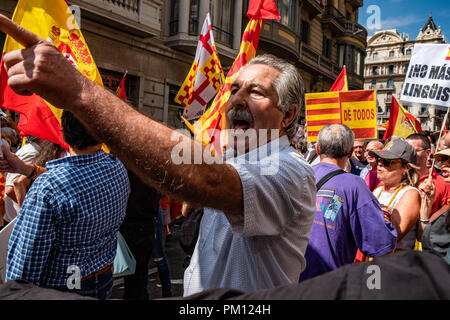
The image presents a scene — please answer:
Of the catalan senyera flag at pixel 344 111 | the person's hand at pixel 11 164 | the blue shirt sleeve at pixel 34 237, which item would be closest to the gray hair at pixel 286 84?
the blue shirt sleeve at pixel 34 237

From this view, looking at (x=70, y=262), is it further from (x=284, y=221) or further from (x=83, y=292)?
(x=284, y=221)

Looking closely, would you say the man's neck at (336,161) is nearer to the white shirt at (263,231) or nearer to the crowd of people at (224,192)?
the crowd of people at (224,192)

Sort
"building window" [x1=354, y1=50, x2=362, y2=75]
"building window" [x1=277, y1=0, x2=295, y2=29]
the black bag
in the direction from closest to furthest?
1. the black bag
2. "building window" [x1=277, y1=0, x2=295, y2=29]
3. "building window" [x1=354, y1=50, x2=362, y2=75]

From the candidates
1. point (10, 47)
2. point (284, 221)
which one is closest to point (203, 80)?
point (10, 47)

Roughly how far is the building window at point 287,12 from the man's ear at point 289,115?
16.0 metres

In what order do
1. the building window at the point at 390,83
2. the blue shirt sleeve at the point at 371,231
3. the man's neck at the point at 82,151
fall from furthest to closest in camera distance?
the building window at the point at 390,83 → the blue shirt sleeve at the point at 371,231 → the man's neck at the point at 82,151

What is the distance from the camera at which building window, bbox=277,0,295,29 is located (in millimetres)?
16359

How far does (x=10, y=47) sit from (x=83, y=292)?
2046 mm

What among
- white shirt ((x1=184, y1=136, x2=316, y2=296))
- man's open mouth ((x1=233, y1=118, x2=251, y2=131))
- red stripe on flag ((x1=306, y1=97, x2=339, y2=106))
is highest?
red stripe on flag ((x1=306, y1=97, x2=339, y2=106))

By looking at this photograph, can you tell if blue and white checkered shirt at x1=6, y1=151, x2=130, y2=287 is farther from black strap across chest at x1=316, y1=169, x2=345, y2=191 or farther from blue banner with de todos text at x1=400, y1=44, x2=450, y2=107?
blue banner with de todos text at x1=400, y1=44, x2=450, y2=107

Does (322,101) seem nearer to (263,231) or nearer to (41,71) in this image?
(263,231)

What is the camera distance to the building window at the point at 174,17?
11.9 meters

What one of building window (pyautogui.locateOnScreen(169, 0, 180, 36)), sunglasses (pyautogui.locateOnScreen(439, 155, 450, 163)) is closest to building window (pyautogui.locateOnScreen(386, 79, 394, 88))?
building window (pyautogui.locateOnScreen(169, 0, 180, 36))
